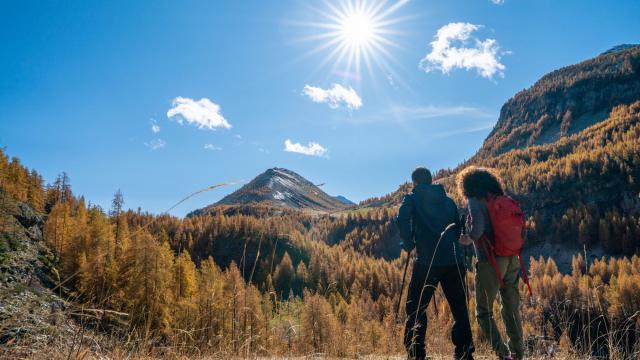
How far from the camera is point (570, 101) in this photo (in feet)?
332

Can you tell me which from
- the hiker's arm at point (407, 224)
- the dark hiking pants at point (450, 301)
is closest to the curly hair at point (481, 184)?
the hiker's arm at point (407, 224)

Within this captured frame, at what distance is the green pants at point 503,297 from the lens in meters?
4.43

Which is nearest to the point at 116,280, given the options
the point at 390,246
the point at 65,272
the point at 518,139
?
the point at 65,272

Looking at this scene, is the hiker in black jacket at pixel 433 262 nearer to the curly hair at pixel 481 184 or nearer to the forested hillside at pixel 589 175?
the curly hair at pixel 481 184

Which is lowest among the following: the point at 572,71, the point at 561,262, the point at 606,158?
the point at 561,262

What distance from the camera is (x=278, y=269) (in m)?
43.7

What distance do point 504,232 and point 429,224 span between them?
97 cm

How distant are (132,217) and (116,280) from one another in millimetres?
47725

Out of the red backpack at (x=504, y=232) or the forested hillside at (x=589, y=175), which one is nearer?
the red backpack at (x=504, y=232)

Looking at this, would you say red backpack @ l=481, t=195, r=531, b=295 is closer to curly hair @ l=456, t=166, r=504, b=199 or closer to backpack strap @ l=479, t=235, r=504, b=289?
backpack strap @ l=479, t=235, r=504, b=289

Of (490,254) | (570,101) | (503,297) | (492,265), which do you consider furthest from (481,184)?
(570,101)

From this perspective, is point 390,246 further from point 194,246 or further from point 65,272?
point 65,272

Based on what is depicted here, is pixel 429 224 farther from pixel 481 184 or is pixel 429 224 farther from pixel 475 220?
pixel 481 184

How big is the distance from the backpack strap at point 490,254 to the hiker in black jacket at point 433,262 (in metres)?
0.42
